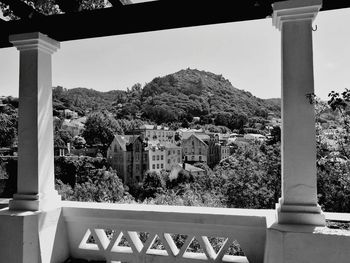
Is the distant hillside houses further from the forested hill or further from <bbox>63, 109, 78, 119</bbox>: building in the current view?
<bbox>63, 109, 78, 119</bbox>: building

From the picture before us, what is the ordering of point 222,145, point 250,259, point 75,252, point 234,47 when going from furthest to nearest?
point 234,47
point 222,145
point 75,252
point 250,259

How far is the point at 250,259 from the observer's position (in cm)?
228

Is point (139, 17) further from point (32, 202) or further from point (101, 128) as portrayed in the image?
point (101, 128)

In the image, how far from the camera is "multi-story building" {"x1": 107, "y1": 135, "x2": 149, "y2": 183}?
30.1ft

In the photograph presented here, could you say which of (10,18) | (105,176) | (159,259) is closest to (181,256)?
(159,259)

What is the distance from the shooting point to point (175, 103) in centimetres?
826

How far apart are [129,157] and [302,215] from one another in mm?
8724

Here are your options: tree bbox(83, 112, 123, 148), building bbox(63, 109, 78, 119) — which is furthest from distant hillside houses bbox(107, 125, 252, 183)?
building bbox(63, 109, 78, 119)

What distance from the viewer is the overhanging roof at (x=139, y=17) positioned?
2.24 meters

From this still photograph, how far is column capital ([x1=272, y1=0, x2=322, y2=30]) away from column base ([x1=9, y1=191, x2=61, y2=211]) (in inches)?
97.9

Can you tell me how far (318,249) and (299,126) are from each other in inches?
32.2

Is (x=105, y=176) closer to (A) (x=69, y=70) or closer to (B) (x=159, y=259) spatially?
(A) (x=69, y=70)

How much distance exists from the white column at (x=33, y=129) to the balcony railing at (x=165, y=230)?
32 centimetres

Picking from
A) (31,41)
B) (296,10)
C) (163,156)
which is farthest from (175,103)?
(296,10)
